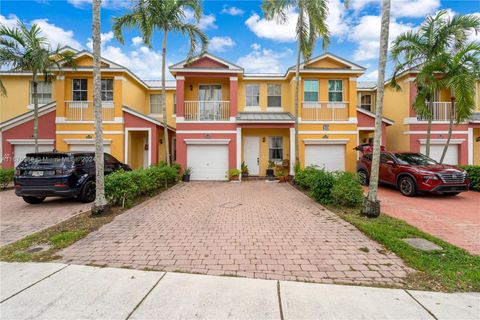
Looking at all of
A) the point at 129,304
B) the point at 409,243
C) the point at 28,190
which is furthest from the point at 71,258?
the point at 409,243

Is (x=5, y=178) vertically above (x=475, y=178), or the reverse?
(x=475, y=178)

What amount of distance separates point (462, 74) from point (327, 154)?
6902mm

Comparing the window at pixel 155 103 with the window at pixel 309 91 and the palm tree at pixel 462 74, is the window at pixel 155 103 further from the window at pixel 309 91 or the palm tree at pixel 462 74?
the palm tree at pixel 462 74

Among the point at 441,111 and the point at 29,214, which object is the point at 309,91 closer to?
the point at 441,111

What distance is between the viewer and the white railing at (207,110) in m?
14.3

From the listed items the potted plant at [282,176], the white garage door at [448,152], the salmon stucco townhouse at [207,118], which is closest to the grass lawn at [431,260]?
the potted plant at [282,176]

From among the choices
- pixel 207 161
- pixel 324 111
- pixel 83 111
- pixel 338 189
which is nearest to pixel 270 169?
pixel 207 161

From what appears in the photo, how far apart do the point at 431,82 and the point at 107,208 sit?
14.5 metres

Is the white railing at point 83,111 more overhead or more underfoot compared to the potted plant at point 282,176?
more overhead

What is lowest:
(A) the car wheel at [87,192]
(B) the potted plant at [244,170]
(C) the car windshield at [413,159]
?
(A) the car wheel at [87,192]

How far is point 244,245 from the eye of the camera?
444cm

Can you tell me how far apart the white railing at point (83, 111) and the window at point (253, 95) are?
8.36 m

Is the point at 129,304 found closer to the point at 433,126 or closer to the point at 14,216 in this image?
the point at 14,216

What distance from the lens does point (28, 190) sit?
7285 millimetres
